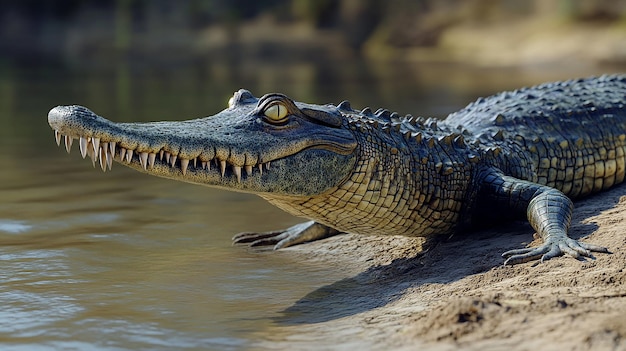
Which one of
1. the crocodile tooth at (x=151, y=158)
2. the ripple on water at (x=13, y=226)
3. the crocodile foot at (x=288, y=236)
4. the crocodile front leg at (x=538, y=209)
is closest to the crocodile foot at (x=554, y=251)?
the crocodile front leg at (x=538, y=209)

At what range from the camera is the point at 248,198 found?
620 centimetres

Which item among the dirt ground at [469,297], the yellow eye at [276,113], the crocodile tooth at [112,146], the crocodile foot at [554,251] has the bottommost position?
the dirt ground at [469,297]

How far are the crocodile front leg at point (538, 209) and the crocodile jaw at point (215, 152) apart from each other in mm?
857

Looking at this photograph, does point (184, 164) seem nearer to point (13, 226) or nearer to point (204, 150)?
point (204, 150)

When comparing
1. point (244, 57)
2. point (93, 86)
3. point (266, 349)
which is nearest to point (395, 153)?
point (266, 349)

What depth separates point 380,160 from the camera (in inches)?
161

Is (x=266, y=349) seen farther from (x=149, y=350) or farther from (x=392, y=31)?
(x=392, y=31)

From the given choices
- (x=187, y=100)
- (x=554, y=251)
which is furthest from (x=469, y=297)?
(x=187, y=100)

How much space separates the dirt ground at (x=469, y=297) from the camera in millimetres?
2730

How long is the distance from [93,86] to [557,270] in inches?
621

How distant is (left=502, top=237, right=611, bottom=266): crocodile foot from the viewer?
3.52 m

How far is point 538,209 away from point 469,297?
1108 mm

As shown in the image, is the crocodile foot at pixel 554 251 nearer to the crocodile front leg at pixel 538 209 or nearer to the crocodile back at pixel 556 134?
the crocodile front leg at pixel 538 209

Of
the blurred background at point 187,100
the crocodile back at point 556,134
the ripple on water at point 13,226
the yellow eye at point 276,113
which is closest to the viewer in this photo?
the blurred background at point 187,100
